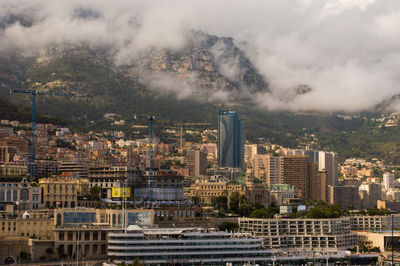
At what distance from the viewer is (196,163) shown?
19388 centimetres

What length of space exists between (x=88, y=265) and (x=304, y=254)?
28.8m

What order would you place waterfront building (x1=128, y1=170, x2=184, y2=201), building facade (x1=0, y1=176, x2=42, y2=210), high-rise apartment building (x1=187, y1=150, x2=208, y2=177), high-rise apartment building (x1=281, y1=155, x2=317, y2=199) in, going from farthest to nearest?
high-rise apartment building (x1=187, y1=150, x2=208, y2=177), high-rise apartment building (x1=281, y1=155, x2=317, y2=199), waterfront building (x1=128, y1=170, x2=184, y2=201), building facade (x1=0, y1=176, x2=42, y2=210)

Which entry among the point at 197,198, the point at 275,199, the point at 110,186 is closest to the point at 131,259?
the point at 110,186

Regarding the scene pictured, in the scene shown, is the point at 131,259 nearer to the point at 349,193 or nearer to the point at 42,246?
the point at 42,246

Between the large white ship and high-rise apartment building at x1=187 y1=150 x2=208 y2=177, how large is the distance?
92.3 metres

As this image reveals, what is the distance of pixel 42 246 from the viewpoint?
9731cm

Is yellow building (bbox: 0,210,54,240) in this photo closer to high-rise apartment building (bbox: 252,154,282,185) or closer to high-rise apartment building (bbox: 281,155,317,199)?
high-rise apartment building (bbox: 252,154,282,185)

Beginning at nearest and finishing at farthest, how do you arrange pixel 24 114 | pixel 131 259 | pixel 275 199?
1. pixel 131 259
2. pixel 275 199
3. pixel 24 114

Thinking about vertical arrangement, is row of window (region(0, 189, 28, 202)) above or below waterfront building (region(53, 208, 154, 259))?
above

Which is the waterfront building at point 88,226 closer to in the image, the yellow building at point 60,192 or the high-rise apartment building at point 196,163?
the yellow building at point 60,192

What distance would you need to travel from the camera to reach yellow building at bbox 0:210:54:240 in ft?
325

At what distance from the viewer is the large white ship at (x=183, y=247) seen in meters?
92.4

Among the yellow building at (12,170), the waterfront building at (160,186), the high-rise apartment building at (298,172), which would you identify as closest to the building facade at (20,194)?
the yellow building at (12,170)

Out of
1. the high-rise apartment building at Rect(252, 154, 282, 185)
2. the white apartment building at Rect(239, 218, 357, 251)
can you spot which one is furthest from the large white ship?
the high-rise apartment building at Rect(252, 154, 282, 185)
